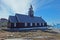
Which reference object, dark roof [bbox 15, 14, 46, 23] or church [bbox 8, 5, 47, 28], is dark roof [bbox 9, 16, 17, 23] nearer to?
church [bbox 8, 5, 47, 28]

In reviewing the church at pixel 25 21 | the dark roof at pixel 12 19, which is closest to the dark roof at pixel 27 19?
the church at pixel 25 21

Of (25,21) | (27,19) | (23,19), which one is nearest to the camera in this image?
(25,21)

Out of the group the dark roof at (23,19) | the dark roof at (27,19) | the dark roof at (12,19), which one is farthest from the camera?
the dark roof at (27,19)

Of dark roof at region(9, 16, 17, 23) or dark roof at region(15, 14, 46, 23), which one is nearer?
dark roof at region(9, 16, 17, 23)

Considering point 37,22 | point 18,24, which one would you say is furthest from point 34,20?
point 18,24

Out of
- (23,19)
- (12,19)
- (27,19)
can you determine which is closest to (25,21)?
(23,19)

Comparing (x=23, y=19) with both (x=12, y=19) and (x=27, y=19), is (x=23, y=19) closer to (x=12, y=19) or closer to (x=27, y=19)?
(x=27, y=19)

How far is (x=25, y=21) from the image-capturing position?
40.8 meters

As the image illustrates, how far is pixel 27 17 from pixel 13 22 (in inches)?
250

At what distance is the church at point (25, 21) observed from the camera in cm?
3941

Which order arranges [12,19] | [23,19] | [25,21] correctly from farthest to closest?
[23,19] < [25,21] < [12,19]

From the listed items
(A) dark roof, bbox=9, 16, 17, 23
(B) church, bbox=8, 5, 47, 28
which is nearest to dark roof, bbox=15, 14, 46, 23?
(B) church, bbox=8, 5, 47, 28

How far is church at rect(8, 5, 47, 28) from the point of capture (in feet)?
129

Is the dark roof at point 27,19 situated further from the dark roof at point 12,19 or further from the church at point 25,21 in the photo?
the dark roof at point 12,19
